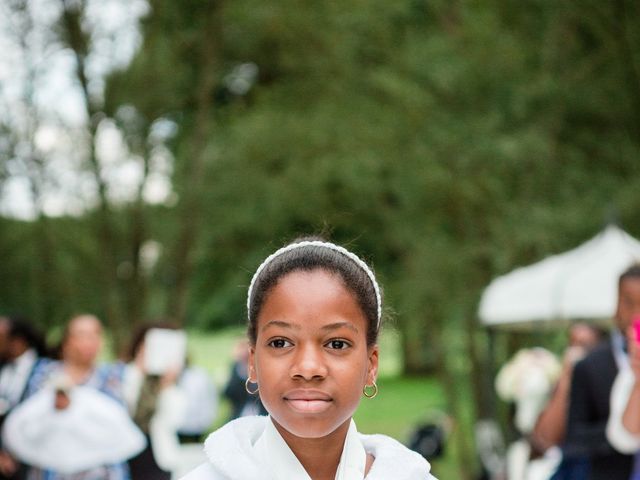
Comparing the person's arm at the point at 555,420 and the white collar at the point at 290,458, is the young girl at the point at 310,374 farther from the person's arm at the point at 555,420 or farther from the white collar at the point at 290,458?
the person's arm at the point at 555,420

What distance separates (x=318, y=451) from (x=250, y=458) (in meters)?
0.14

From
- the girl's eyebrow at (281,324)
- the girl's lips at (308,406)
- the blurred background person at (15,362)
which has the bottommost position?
the girl's lips at (308,406)

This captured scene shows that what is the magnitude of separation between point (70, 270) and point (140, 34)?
4.44 metres

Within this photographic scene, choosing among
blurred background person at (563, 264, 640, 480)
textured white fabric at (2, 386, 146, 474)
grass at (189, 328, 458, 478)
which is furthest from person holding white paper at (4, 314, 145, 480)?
grass at (189, 328, 458, 478)

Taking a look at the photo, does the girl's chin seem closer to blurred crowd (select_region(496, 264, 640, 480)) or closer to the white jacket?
the white jacket

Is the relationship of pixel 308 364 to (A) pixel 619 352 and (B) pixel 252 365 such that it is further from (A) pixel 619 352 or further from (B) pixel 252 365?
(A) pixel 619 352

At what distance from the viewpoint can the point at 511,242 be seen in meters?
13.5

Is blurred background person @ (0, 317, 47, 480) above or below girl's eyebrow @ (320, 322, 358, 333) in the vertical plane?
above

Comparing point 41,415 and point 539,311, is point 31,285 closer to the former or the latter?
point 539,311

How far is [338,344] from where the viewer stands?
2125mm

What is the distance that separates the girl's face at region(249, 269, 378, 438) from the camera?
6.80 ft

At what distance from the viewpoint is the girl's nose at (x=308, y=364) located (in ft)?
6.71

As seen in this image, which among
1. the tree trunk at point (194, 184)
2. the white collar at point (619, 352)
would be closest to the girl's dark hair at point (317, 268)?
the white collar at point (619, 352)

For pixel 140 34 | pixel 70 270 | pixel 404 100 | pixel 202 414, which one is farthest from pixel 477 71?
pixel 70 270
